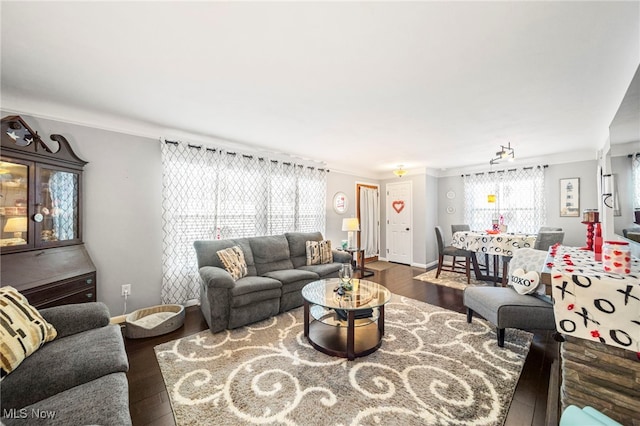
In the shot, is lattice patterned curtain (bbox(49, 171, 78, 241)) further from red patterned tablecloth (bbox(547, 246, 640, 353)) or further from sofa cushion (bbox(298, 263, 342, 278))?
red patterned tablecloth (bbox(547, 246, 640, 353))

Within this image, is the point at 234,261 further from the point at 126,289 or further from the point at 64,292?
the point at 64,292

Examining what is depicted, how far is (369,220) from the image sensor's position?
20.5ft

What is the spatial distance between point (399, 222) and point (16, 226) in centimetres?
617

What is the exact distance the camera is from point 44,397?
121 cm

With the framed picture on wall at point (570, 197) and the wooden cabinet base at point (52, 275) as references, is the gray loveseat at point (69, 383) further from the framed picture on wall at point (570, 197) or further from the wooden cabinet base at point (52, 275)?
the framed picture on wall at point (570, 197)

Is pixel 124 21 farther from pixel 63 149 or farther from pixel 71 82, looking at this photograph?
pixel 63 149

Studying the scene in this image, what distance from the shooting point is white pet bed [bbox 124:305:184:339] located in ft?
8.34

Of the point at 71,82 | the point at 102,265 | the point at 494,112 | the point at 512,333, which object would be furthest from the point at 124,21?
the point at 512,333

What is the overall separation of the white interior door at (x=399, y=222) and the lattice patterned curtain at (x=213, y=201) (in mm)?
2746

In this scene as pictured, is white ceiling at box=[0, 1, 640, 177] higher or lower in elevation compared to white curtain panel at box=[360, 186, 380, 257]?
higher

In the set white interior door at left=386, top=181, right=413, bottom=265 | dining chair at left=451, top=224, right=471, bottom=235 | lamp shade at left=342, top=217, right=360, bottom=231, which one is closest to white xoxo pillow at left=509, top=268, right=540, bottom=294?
dining chair at left=451, top=224, right=471, bottom=235

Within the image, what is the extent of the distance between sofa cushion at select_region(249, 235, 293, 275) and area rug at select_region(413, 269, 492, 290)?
2651 mm

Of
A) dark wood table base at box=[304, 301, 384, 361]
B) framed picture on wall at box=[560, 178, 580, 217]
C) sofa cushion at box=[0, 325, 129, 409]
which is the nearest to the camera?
sofa cushion at box=[0, 325, 129, 409]

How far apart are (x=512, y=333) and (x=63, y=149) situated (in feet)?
16.4
